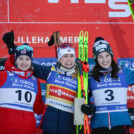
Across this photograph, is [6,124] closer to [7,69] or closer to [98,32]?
[7,69]

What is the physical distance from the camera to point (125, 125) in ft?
10.0

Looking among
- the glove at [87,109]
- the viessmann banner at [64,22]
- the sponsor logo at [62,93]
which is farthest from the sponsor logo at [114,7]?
the glove at [87,109]

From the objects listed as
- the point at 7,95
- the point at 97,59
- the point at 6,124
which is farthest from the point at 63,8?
the point at 6,124

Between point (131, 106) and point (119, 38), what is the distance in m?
1.20

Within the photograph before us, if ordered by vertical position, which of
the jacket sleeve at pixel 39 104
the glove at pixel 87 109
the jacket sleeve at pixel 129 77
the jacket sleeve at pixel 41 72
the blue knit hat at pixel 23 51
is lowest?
the glove at pixel 87 109

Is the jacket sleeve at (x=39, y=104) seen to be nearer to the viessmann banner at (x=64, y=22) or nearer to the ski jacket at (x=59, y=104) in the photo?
the ski jacket at (x=59, y=104)

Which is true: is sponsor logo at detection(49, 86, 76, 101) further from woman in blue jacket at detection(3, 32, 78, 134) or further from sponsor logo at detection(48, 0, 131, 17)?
sponsor logo at detection(48, 0, 131, 17)

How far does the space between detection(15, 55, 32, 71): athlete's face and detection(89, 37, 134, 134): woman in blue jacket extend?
0.82m

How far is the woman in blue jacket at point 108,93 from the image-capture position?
3.03 metres

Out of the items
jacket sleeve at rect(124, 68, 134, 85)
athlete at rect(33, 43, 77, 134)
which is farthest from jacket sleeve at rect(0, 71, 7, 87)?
jacket sleeve at rect(124, 68, 134, 85)

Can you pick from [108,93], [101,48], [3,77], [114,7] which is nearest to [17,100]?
[3,77]

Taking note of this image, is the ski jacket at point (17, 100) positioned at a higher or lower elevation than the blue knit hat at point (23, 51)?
lower

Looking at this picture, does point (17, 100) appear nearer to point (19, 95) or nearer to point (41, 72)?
point (19, 95)

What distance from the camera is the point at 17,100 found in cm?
308
